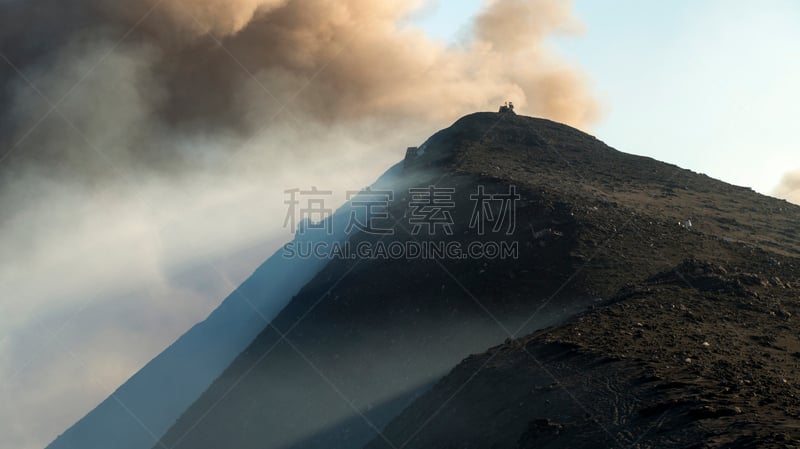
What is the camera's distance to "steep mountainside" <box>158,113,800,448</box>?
26.2 m

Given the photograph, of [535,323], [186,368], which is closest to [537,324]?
[535,323]

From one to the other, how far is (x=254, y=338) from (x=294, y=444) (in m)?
15.0

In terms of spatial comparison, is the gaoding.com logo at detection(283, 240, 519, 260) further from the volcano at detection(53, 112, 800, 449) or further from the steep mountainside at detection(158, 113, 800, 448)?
the steep mountainside at detection(158, 113, 800, 448)

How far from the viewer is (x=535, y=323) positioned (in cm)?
3812

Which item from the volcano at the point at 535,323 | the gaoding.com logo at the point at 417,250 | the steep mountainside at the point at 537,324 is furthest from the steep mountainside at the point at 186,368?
the steep mountainside at the point at 537,324

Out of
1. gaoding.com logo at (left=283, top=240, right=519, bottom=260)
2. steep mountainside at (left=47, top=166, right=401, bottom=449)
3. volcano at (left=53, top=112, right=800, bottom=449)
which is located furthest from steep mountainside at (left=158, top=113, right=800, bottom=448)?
steep mountainside at (left=47, top=166, right=401, bottom=449)

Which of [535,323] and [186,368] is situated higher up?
[535,323]

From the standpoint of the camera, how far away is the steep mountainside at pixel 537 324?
2625 centimetres

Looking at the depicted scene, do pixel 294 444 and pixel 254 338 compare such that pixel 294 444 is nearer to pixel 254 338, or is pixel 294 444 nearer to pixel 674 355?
pixel 254 338

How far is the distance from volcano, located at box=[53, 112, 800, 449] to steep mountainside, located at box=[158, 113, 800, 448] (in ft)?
0.35

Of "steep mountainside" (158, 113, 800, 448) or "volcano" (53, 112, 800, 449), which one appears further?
"steep mountainside" (158, 113, 800, 448)

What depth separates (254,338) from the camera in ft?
181

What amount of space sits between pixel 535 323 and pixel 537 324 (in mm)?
197

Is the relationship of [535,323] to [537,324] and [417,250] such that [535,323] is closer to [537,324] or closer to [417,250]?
[537,324]
